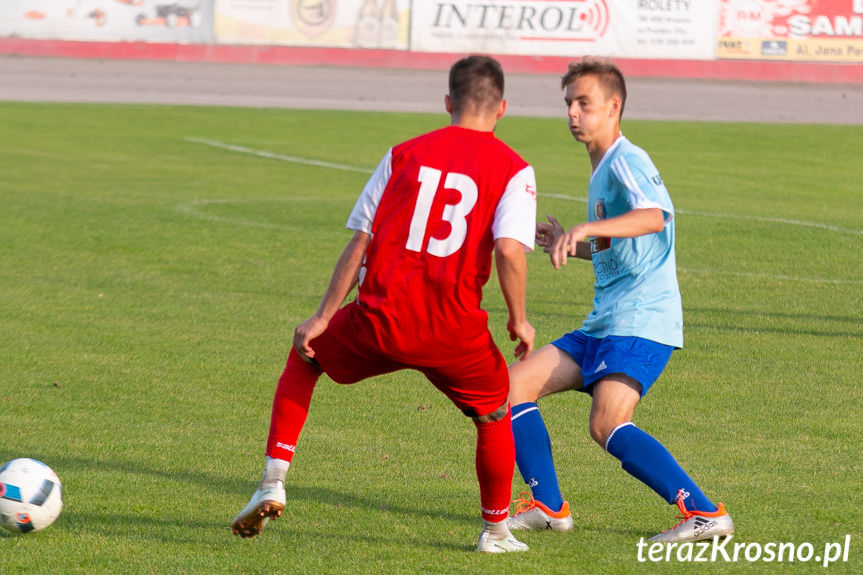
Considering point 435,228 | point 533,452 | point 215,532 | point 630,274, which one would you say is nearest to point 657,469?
point 533,452

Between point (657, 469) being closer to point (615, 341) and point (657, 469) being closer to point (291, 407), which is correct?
point (615, 341)

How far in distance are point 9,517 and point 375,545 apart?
1485mm

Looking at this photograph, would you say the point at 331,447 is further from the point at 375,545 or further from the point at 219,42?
the point at 219,42

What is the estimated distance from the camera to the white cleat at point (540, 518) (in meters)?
4.90

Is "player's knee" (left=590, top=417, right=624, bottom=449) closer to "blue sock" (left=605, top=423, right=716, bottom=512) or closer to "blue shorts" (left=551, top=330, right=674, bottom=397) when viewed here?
"blue sock" (left=605, top=423, right=716, bottom=512)

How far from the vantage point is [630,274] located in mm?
4883

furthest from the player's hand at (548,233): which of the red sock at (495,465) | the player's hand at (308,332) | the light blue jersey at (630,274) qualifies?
the player's hand at (308,332)

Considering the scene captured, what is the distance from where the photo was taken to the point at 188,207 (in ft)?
46.8

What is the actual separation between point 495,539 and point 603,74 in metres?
1.95

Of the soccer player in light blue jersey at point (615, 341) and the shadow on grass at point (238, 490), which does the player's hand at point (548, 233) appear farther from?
the shadow on grass at point (238, 490)

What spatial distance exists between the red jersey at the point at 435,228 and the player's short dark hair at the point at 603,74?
2.48 feet

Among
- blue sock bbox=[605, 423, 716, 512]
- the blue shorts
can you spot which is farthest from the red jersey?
blue sock bbox=[605, 423, 716, 512]

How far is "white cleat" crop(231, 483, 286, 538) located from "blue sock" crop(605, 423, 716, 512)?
139 cm

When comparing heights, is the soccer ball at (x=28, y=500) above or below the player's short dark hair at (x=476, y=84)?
below
